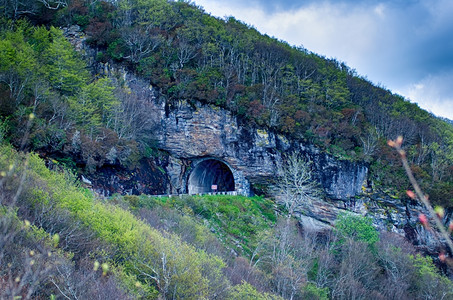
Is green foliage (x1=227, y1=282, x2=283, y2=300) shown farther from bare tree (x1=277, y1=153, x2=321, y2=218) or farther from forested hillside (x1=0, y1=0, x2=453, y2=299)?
bare tree (x1=277, y1=153, x2=321, y2=218)

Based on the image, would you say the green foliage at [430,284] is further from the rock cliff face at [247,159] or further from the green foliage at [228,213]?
the green foliage at [228,213]

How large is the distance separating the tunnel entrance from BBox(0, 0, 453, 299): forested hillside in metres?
7.04

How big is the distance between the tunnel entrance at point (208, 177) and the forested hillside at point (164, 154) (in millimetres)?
7036

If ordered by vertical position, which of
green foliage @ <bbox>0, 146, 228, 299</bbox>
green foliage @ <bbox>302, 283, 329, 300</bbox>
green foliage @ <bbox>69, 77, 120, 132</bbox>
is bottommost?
green foliage @ <bbox>302, 283, 329, 300</bbox>

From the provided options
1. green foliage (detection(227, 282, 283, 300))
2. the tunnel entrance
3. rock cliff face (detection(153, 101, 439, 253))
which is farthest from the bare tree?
green foliage (detection(227, 282, 283, 300))

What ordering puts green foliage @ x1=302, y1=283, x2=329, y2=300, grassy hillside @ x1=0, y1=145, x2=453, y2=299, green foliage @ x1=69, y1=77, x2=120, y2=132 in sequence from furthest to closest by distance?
green foliage @ x1=69, y1=77, x2=120, y2=132, green foliage @ x1=302, y1=283, x2=329, y2=300, grassy hillside @ x1=0, y1=145, x2=453, y2=299

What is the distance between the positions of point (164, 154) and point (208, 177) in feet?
26.1

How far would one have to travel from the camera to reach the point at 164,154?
3741 cm

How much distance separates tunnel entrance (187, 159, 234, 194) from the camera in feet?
131

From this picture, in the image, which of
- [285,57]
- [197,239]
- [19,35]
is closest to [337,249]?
[197,239]

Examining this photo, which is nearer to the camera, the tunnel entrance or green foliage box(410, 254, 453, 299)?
green foliage box(410, 254, 453, 299)

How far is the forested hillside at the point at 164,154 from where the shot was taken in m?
13.7

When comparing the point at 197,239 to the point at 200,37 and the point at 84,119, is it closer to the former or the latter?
the point at 84,119

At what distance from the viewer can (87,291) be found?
11164 mm
